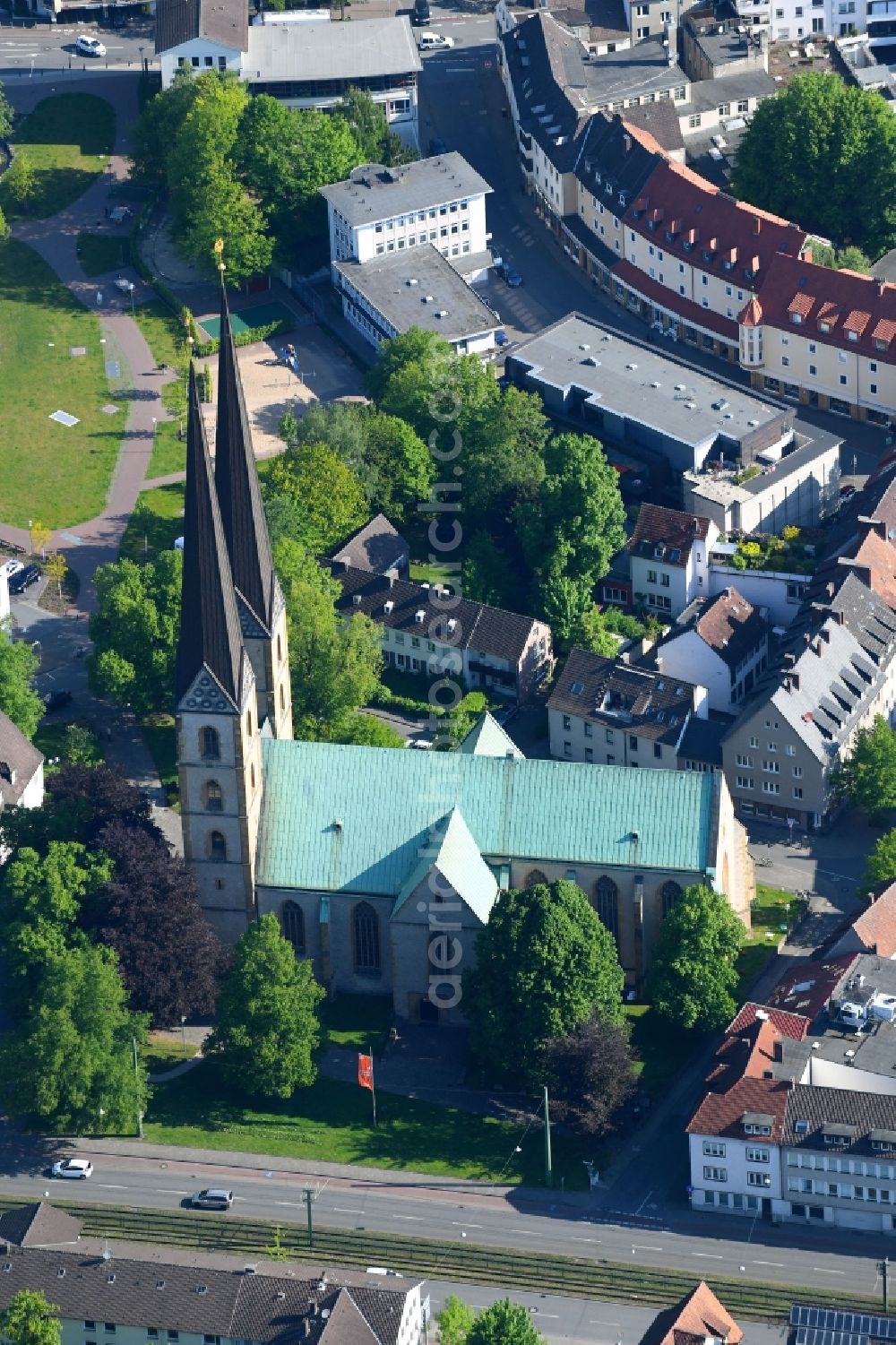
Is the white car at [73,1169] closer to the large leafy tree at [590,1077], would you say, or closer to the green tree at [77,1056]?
the green tree at [77,1056]

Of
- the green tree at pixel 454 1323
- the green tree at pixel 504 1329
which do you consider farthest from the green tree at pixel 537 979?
the green tree at pixel 504 1329

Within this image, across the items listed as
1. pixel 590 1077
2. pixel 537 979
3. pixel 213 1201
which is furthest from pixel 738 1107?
pixel 213 1201

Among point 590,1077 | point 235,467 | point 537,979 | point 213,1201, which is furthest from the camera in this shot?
point 235,467

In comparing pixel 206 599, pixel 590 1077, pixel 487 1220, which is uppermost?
pixel 206 599

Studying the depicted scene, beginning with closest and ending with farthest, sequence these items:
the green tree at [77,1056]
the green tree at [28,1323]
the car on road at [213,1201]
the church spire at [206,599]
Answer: the green tree at [28,1323], the church spire at [206,599], the car on road at [213,1201], the green tree at [77,1056]

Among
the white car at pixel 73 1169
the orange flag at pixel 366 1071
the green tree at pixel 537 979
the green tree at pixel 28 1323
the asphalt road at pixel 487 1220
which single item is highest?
the green tree at pixel 537 979

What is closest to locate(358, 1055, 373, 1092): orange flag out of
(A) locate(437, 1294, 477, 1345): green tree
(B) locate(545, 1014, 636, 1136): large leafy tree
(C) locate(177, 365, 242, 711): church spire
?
(B) locate(545, 1014, 636, 1136): large leafy tree

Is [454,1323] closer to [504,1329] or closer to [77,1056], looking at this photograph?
[504,1329]
